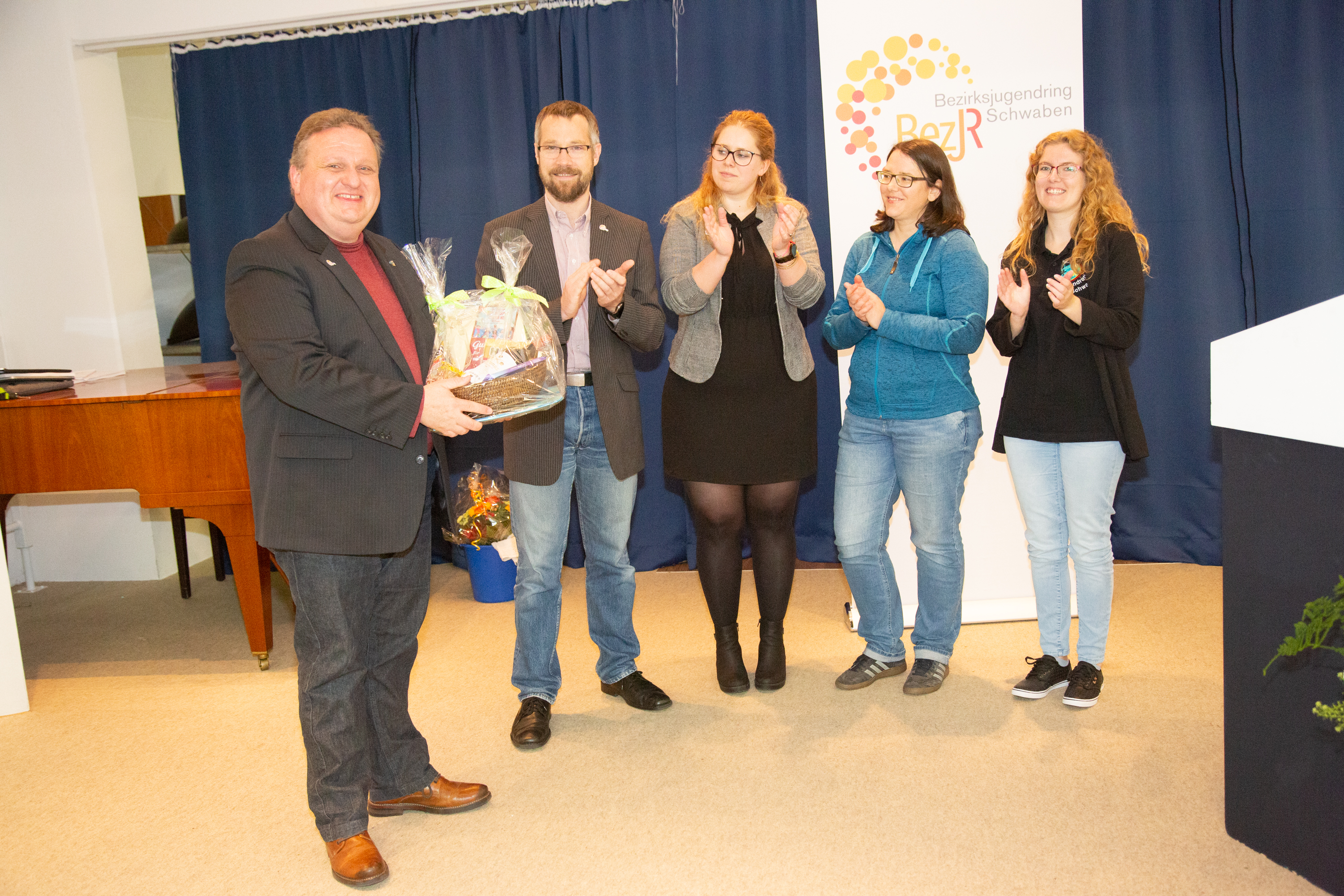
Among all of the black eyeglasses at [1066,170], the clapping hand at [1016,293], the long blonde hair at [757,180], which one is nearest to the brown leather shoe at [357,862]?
the long blonde hair at [757,180]

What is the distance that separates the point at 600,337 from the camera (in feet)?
9.27

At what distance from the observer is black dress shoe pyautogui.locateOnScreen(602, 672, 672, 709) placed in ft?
10.0

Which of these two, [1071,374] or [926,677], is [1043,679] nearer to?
[926,677]

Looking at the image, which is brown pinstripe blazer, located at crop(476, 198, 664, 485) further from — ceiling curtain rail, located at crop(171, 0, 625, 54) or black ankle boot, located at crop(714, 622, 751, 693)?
ceiling curtain rail, located at crop(171, 0, 625, 54)

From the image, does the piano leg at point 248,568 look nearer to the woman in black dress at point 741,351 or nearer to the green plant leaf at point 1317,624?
the woman in black dress at point 741,351

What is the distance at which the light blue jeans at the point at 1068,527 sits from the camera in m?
2.83

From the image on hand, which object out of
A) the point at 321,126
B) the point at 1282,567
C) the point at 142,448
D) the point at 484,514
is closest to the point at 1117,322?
the point at 1282,567

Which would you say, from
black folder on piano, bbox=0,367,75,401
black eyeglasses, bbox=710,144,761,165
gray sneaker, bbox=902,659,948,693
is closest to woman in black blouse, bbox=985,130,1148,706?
gray sneaker, bbox=902,659,948,693

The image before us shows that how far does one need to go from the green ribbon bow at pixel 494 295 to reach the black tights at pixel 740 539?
1017 millimetres

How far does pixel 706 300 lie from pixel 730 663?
1.20 metres

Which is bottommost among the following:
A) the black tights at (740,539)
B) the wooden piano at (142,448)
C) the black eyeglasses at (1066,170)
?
the black tights at (740,539)

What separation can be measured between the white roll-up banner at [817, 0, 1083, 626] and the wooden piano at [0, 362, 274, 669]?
2328mm

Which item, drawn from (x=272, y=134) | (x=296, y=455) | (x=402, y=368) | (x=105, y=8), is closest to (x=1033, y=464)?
(x=402, y=368)

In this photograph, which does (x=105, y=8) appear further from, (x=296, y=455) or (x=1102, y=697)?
(x=1102, y=697)
